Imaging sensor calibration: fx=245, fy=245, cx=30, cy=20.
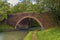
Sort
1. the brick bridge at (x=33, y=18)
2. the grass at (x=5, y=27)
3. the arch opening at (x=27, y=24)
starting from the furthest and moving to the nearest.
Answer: the arch opening at (x=27, y=24), the grass at (x=5, y=27), the brick bridge at (x=33, y=18)

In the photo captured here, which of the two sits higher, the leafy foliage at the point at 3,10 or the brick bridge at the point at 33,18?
the leafy foliage at the point at 3,10

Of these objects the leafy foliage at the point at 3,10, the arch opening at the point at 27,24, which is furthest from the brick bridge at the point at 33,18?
the leafy foliage at the point at 3,10

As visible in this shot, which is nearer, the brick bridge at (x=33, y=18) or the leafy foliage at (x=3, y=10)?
the brick bridge at (x=33, y=18)

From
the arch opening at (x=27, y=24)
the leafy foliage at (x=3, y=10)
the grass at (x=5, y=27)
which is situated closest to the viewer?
the grass at (x=5, y=27)

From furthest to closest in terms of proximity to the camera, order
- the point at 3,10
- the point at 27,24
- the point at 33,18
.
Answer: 1. the point at 27,24
2. the point at 3,10
3. the point at 33,18

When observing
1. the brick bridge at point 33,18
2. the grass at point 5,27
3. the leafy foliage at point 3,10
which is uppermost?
the leafy foliage at point 3,10

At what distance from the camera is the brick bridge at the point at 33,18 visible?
2711 cm

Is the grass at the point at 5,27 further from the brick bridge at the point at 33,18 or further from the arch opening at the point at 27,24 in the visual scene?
the arch opening at the point at 27,24

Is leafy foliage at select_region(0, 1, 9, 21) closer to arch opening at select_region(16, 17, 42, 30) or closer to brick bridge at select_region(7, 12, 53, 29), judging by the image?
brick bridge at select_region(7, 12, 53, 29)

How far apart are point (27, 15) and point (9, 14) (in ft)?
7.88

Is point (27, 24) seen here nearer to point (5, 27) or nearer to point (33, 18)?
point (33, 18)

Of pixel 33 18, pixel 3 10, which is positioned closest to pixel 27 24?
pixel 33 18

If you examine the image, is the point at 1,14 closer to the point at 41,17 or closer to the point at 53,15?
the point at 41,17

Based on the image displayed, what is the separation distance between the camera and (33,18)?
95.7 feet
